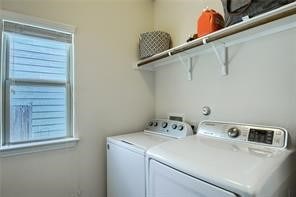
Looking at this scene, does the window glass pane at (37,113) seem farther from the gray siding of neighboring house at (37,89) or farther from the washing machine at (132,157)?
the washing machine at (132,157)

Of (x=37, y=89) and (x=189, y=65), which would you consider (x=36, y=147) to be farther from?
(x=189, y=65)

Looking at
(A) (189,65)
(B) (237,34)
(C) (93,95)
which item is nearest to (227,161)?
(B) (237,34)

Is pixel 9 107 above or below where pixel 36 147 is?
above

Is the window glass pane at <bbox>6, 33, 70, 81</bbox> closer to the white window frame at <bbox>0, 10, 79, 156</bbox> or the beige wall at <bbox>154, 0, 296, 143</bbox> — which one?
the white window frame at <bbox>0, 10, 79, 156</bbox>

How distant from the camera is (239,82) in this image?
159 cm

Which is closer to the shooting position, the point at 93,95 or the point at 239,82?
the point at 239,82

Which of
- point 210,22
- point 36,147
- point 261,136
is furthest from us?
point 36,147

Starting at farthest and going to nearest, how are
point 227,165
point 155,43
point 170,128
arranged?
point 155,43 < point 170,128 < point 227,165

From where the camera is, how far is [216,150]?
1.20m

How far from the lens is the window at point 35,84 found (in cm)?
161

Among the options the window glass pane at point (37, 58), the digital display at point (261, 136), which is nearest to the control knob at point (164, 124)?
the digital display at point (261, 136)

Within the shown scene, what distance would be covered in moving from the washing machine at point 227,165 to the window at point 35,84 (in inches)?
43.8

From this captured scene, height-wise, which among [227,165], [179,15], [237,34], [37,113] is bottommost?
[227,165]

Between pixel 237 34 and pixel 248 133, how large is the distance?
2.50 feet
